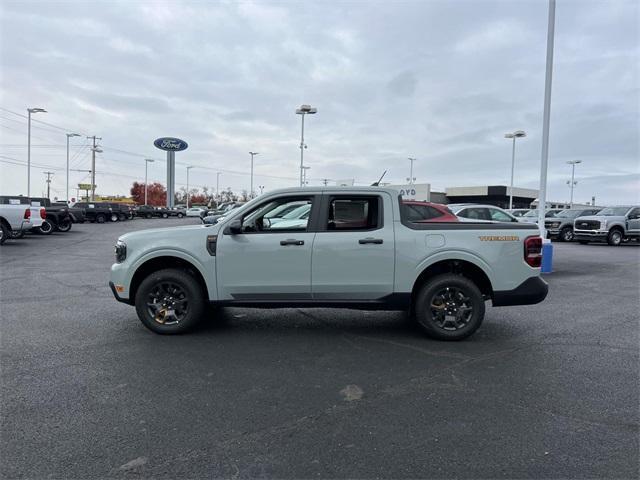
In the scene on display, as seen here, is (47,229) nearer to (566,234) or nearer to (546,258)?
(546,258)

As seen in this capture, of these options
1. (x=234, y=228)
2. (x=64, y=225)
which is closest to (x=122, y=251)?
(x=234, y=228)

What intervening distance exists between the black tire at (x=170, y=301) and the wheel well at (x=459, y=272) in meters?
2.73

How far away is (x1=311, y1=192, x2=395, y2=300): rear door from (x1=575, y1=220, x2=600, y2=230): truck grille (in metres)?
19.5

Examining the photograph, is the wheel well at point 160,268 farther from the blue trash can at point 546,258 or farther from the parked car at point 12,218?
the parked car at point 12,218

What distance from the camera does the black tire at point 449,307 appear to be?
18.1ft

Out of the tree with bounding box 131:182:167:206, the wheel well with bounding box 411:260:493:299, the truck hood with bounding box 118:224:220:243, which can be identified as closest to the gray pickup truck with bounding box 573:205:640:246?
the wheel well with bounding box 411:260:493:299

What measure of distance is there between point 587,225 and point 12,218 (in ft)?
80.8

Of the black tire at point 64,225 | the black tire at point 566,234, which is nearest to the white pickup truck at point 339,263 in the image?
the black tire at point 566,234

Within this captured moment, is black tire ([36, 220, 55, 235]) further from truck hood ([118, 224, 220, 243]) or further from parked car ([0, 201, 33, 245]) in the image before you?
truck hood ([118, 224, 220, 243])

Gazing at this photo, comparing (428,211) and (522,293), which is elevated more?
(428,211)

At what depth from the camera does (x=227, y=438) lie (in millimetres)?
3252

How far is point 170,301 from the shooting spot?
5.74 m

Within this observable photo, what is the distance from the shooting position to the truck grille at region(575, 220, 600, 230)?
21000 millimetres

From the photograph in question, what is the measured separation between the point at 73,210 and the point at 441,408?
127 feet
